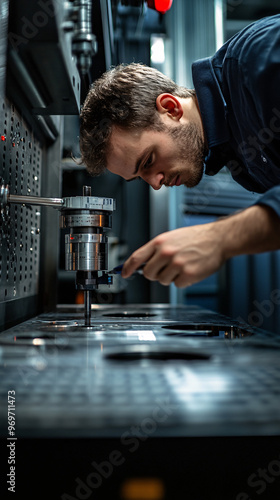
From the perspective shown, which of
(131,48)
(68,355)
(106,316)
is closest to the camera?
(68,355)

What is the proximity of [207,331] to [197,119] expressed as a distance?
2.18ft

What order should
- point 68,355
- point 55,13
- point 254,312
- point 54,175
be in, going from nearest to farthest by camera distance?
point 68,355 < point 55,13 < point 54,175 < point 254,312

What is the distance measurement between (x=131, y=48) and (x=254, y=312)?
1.47 metres

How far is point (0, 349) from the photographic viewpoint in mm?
627

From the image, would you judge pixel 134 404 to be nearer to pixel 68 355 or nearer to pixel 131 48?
pixel 68 355

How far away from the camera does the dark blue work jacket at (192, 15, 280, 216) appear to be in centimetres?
91

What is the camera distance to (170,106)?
49.1 inches

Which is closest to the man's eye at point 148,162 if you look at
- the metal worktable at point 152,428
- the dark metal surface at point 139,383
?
the dark metal surface at point 139,383

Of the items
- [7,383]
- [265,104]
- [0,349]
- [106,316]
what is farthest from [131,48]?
[7,383]

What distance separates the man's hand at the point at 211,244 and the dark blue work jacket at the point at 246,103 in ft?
0.56

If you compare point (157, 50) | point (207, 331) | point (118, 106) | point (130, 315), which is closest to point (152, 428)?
point (207, 331)

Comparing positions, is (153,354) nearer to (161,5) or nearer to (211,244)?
(211,244)

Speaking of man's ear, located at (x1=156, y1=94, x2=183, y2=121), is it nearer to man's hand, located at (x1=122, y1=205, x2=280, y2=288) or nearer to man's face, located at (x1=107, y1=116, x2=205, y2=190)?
man's face, located at (x1=107, y1=116, x2=205, y2=190)

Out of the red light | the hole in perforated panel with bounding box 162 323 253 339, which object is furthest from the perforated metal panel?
the red light
